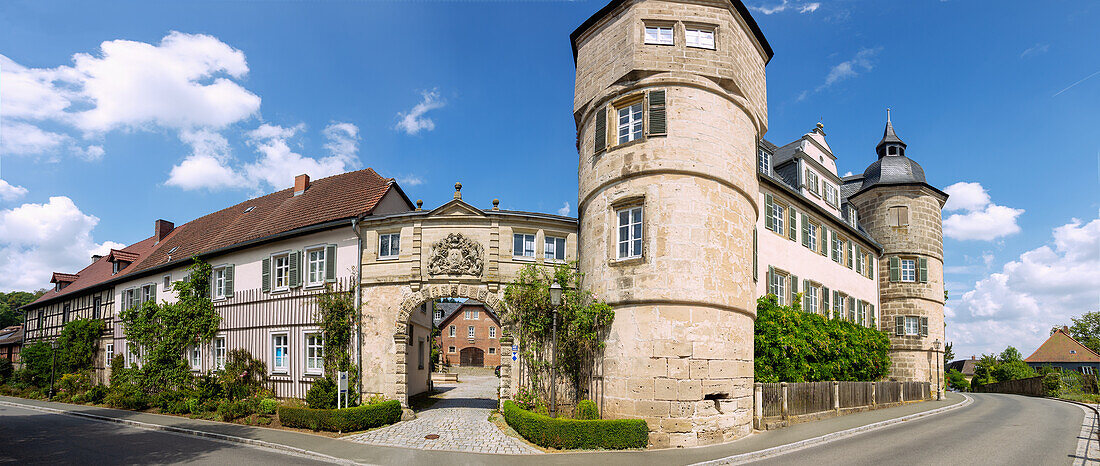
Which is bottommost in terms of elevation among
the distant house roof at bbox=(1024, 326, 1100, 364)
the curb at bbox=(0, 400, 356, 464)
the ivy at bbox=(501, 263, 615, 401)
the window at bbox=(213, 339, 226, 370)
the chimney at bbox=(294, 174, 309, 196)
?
the distant house roof at bbox=(1024, 326, 1100, 364)

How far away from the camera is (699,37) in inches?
639

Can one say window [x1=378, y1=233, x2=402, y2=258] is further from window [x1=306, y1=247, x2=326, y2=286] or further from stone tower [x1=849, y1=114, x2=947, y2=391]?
stone tower [x1=849, y1=114, x2=947, y2=391]

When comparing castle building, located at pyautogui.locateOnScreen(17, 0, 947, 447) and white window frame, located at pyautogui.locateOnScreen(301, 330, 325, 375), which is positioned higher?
castle building, located at pyautogui.locateOnScreen(17, 0, 947, 447)

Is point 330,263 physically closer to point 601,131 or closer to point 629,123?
point 601,131

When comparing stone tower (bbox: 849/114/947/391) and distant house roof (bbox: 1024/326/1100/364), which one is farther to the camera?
distant house roof (bbox: 1024/326/1100/364)

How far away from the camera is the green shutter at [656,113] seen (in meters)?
15.5

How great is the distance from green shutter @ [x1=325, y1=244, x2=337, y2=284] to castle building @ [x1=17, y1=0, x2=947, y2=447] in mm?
74

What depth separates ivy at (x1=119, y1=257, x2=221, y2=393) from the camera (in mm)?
23344

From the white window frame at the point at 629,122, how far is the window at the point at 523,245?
15.4 feet

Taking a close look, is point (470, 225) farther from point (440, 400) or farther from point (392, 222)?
point (440, 400)

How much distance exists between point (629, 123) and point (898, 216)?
964 inches

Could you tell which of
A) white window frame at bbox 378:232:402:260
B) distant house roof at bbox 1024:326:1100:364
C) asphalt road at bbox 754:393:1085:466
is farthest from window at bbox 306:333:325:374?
distant house roof at bbox 1024:326:1100:364

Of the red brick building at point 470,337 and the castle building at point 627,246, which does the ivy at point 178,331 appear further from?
the red brick building at point 470,337

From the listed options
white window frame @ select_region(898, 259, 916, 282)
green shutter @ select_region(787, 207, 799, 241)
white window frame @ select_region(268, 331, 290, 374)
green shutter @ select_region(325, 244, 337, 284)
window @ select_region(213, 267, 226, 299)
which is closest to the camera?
green shutter @ select_region(325, 244, 337, 284)
